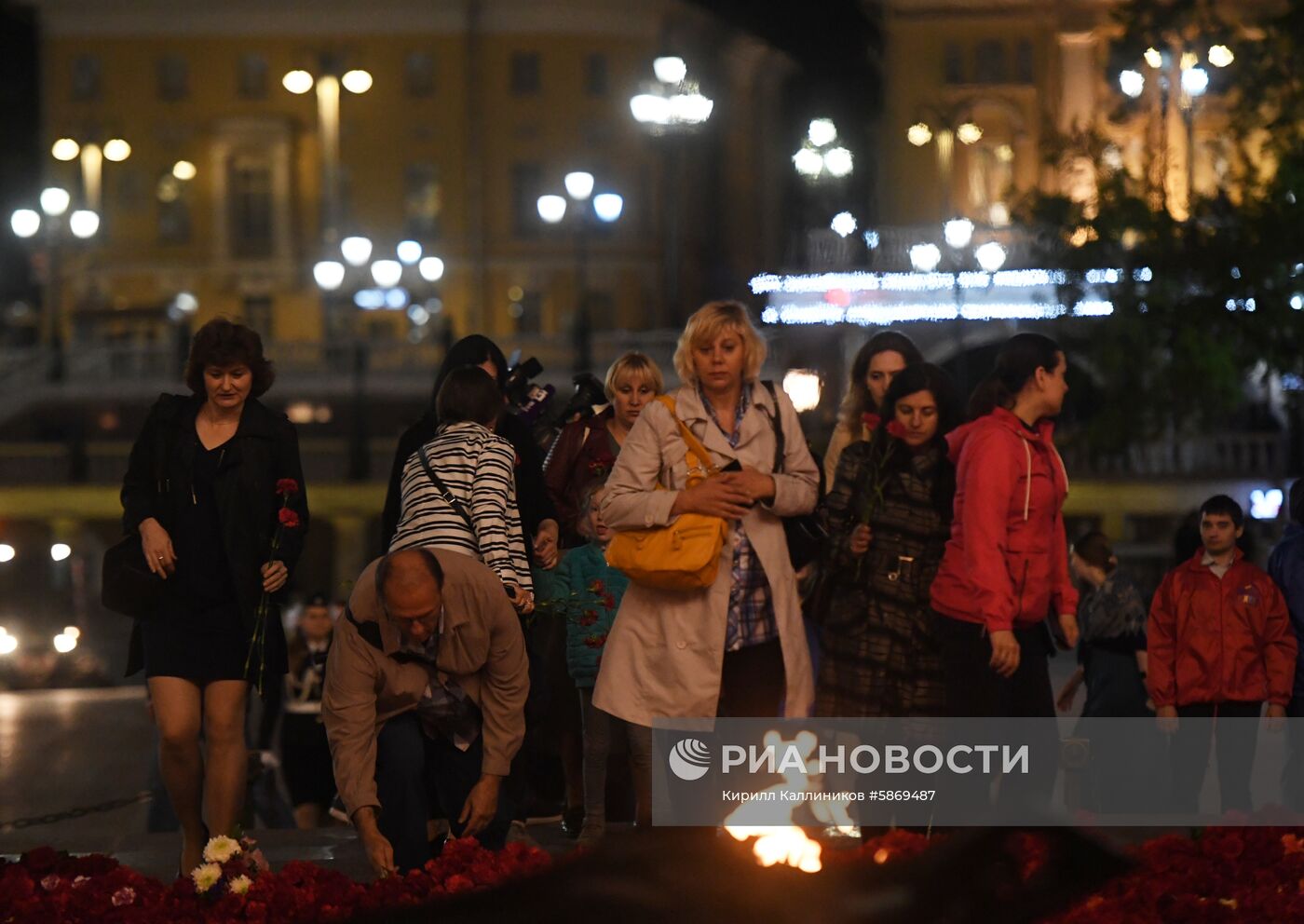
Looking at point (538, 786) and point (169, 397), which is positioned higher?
point (169, 397)

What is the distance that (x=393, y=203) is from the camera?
62.3m

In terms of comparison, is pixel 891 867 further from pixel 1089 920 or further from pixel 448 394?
pixel 448 394

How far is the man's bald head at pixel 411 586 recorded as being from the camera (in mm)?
6008

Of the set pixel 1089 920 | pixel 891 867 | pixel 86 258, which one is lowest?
pixel 1089 920

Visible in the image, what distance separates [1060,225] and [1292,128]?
4602 millimetres

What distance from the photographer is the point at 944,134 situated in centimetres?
5816

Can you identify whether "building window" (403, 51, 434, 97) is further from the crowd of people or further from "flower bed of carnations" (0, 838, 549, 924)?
"flower bed of carnations" (0, 838, 549, 924)

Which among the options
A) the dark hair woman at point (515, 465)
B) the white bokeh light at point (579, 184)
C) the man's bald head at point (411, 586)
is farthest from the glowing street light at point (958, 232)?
the man's bald head at point (411, 586)

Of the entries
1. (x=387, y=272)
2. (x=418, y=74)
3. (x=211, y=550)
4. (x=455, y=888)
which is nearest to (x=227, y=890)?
(x=455, y=888)

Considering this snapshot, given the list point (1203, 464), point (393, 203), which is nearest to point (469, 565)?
point (1203, 464)

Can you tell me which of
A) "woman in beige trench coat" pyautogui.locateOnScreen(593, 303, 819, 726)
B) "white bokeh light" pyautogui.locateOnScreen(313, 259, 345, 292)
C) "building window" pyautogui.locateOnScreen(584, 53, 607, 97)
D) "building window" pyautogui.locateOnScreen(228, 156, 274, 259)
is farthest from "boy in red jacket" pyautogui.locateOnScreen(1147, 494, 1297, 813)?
"building window" pyautogui.locateOnScreen(228, 156, 274, 259)

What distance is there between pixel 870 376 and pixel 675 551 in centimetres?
220

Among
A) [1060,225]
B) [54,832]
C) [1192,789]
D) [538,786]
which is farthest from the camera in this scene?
[1060,225]

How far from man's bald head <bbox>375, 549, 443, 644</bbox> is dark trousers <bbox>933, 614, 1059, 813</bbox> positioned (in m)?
1.87
